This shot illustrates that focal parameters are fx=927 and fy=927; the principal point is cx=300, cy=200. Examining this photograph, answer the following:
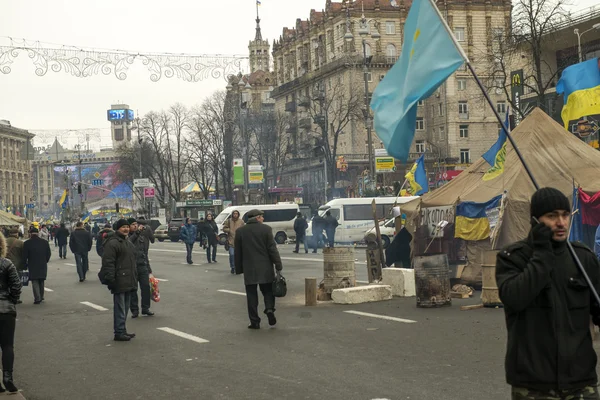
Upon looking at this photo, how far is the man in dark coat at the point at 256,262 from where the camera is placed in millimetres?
13016

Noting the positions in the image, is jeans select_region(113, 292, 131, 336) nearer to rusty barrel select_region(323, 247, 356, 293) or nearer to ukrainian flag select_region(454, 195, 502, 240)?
rusty barrel select_region(323, 247, 356, 293)

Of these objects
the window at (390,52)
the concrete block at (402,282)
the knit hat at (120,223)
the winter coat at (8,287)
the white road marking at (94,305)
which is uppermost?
the window at (390,52)

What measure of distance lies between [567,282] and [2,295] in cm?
604

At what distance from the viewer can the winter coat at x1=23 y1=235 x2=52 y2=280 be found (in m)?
19.5

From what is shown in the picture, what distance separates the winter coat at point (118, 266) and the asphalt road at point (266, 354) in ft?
2.64

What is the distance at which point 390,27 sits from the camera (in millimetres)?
96375

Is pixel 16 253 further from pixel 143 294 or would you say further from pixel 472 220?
pixel 472 220

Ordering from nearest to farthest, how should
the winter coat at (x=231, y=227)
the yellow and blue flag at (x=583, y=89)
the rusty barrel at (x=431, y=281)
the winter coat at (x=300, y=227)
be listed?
the yellow and blue flag at (x=583, y=89), the rusty barrel at (x=431, y=281), the winter coat at (x=231, y=227), the winter coat at (x=300, y=227)

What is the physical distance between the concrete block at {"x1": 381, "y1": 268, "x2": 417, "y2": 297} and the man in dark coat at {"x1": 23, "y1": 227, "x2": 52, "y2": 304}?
7237 millimetres

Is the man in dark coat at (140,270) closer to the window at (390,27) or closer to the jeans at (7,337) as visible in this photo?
the jeans at (7,337)

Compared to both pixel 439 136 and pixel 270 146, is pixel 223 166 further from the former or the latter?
pixel 439 136

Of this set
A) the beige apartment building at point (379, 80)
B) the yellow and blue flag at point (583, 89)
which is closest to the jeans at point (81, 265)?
the yellow and blue flag at point (583, 89)

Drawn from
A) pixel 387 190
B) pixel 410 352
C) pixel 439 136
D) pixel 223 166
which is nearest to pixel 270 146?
pixel 223 166

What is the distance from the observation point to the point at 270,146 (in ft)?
288
